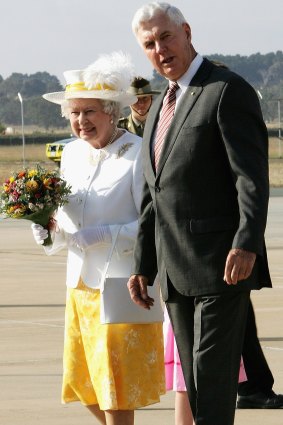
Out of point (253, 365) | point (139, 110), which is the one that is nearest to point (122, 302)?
point (253, 365)

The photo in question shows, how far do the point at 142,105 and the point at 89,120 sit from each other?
238cm

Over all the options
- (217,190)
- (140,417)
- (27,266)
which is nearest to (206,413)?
(217,190)

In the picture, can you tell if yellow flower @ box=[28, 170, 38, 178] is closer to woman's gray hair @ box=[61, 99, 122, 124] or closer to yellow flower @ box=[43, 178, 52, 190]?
yellow flower @ box=[43, 178, 52, 190]

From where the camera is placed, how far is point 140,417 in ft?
25.9

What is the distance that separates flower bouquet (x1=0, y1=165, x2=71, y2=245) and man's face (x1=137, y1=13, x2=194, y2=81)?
1.14 meters

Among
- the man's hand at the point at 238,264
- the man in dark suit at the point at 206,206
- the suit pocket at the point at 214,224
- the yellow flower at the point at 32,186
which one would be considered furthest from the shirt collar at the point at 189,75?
the yellow flower at the point at 32,186

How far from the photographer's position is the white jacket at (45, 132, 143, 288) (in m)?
6.59

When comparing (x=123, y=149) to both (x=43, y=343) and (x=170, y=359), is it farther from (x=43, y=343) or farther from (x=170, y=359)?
(x=43, y=343)

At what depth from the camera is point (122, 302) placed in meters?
6.55

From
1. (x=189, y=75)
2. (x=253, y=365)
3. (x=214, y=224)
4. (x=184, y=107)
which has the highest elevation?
(x=189, y=75)

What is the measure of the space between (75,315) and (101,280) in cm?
23

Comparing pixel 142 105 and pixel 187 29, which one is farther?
pixel 142 105

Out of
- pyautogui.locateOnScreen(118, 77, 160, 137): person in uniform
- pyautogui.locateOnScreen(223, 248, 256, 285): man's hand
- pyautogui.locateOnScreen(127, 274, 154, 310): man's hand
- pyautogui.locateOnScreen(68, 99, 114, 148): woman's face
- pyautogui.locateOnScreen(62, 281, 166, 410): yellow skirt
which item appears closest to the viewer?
pyautogui.locateOnScreen(223, 248, 256, 285): man's hand

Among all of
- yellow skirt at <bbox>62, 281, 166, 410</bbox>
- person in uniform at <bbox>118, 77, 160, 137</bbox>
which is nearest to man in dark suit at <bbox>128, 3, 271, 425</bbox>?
yellow skirt at <bbox>62, 281, 166, 410</bbox>
